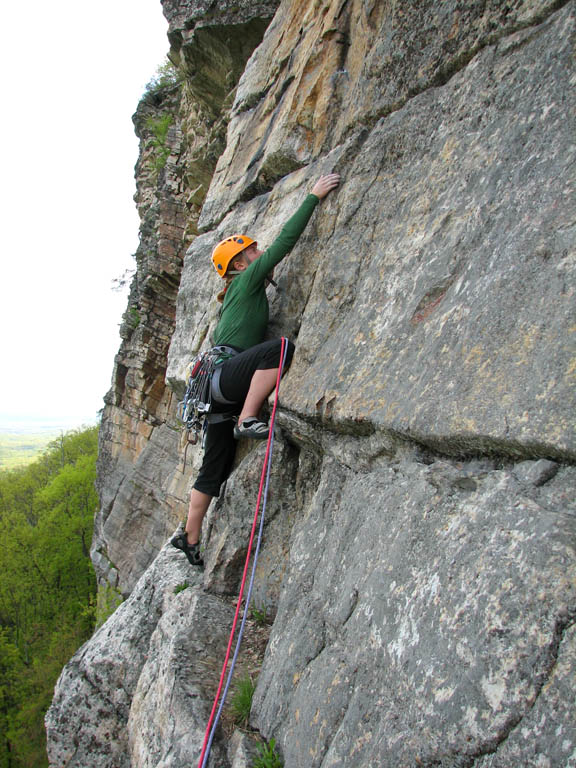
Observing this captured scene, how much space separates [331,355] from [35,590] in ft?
93.4

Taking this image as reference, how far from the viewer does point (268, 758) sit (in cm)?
276

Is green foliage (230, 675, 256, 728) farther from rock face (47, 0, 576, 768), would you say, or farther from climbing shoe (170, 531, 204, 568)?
climbing shoe (170, 531, 204, 568)

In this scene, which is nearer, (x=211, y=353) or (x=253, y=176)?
(x=211, y=353)

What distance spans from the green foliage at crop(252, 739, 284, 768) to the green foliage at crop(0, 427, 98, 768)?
20506 millimetres

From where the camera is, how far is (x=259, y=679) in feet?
11.0

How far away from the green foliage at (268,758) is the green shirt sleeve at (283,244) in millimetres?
3468

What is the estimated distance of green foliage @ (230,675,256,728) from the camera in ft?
10.7

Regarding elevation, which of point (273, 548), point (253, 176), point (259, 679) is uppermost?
point (253, 176)

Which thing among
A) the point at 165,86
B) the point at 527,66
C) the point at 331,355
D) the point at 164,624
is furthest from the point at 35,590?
the point at 527,66

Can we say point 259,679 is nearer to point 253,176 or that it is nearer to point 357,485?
point 357,485

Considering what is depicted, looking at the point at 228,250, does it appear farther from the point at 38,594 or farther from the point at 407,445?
the point at 38,594

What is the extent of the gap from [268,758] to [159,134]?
802 inches

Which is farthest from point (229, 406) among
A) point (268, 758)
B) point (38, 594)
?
point (38, 594)

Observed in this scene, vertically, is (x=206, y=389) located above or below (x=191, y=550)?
above
